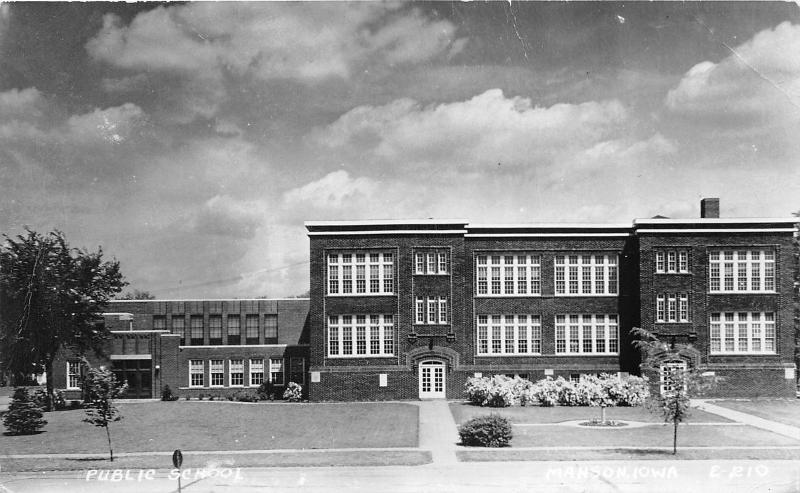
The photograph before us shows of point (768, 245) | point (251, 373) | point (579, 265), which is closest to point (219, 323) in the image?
point (251, 373)

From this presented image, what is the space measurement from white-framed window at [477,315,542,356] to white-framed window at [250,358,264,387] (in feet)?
50.2

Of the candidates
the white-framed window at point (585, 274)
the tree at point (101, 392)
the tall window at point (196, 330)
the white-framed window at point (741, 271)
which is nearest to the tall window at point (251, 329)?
the tall window at point (196, 330)

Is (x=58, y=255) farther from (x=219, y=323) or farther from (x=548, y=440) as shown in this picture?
(x=548, y=440)

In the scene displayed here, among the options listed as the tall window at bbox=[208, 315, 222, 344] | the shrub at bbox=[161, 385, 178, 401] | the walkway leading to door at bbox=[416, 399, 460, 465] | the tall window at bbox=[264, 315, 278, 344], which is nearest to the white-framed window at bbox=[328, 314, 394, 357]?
the walkway leading to door at bbox=[416, 399, 460, 465]

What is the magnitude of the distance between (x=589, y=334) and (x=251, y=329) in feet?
80.0

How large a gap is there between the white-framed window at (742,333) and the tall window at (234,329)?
31.8 metres

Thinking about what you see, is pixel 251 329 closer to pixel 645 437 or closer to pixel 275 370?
pixel 275 370

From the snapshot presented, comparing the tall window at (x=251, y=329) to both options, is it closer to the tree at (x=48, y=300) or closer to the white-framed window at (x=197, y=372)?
the white-framed window at (x=197, y=372)

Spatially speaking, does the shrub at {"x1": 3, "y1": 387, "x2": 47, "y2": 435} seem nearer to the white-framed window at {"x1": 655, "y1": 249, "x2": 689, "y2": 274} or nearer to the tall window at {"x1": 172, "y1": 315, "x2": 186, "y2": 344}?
the tall window at {"x1": 172, "y1": 315, "x2": 186, "y2": 344}

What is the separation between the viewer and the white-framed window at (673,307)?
133 ft

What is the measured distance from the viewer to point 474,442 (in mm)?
25516

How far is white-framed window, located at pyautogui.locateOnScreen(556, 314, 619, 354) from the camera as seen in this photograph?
4262cm

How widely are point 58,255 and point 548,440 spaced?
29.9 m

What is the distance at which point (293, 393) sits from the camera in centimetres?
4353
